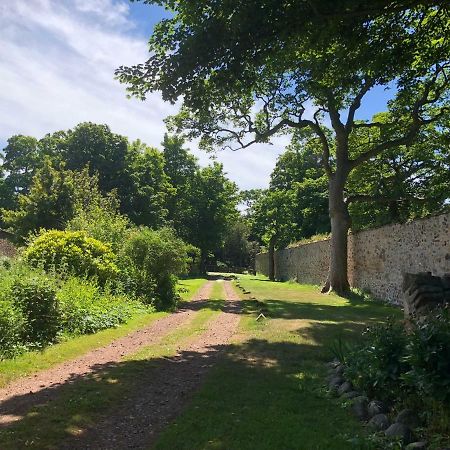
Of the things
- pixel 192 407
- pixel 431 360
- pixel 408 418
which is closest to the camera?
pixel 431 360

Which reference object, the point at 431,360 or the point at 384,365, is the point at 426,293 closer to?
the point at 384,365

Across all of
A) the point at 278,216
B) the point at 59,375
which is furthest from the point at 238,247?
the point at 59,375

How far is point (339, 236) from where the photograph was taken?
74.7 ft

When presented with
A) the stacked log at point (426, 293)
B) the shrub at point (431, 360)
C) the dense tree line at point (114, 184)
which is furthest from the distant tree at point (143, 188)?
the shrub at point (431, 360)

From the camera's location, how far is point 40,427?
5309mm

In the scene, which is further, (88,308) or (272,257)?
(272,257)

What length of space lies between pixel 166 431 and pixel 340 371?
323 centimetres

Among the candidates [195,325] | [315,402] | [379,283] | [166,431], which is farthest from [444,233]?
[166,431]

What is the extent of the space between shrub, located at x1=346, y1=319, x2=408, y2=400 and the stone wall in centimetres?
912

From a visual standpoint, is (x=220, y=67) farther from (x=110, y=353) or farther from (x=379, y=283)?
(x=379, y=283)

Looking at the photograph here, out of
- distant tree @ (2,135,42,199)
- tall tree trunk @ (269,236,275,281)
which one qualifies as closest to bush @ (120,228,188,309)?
tall tree trunk @ (269,236,275,281)

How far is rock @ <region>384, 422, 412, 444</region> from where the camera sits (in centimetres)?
462

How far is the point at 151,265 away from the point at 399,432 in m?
14.8

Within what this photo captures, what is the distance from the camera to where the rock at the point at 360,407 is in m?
5.52
